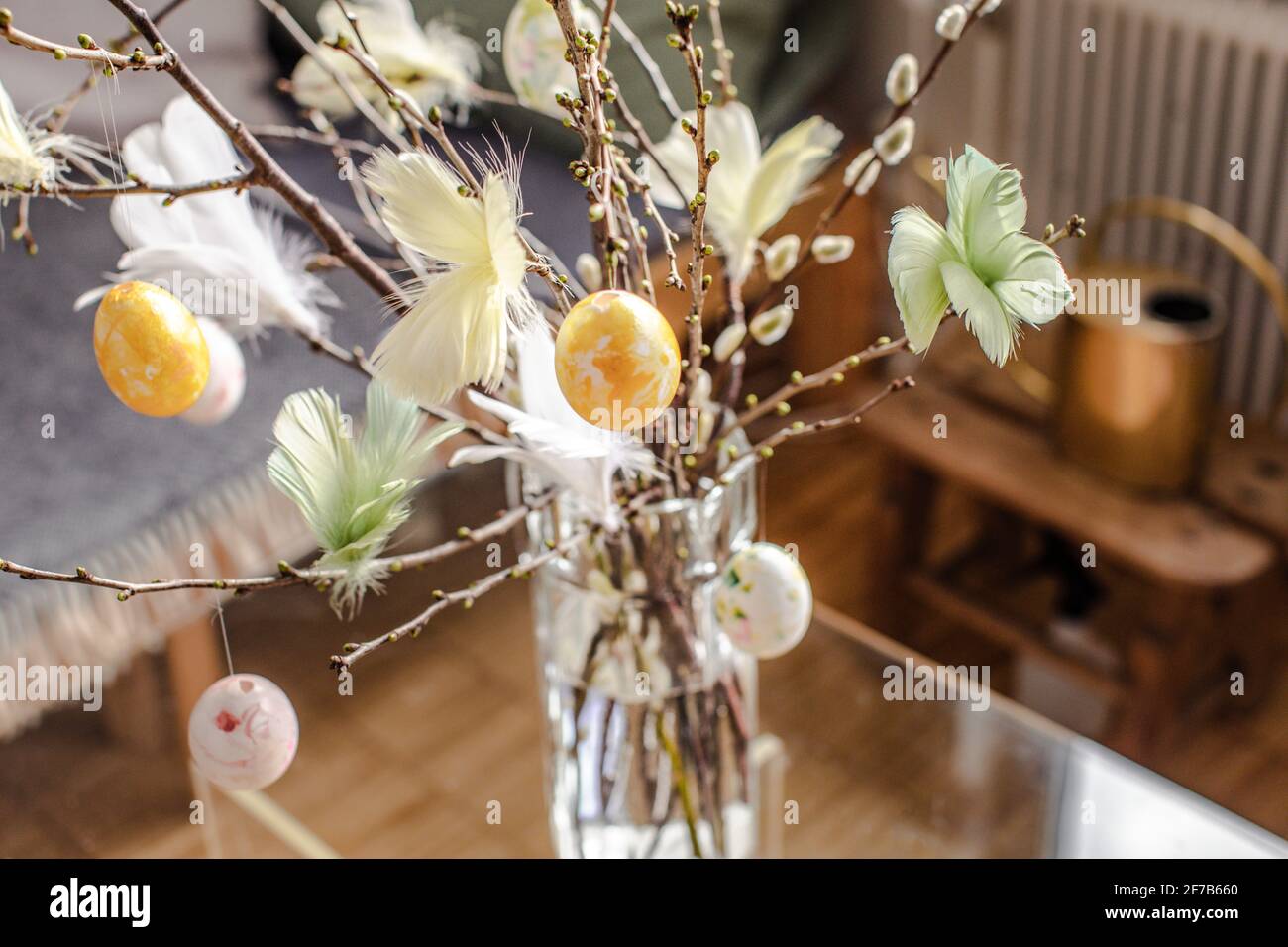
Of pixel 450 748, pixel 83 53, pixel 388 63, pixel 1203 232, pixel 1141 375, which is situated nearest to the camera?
pixel 83 53

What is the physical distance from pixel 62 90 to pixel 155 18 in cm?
149

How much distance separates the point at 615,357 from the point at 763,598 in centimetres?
24

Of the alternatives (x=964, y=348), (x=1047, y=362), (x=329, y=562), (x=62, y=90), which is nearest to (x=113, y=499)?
(x=62, y=90)

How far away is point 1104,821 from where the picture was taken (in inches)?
38.9

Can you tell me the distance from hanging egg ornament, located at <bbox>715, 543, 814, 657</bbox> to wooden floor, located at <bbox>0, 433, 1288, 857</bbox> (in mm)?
197

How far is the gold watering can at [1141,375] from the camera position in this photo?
1.53 meters

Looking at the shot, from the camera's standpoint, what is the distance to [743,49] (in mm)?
1871

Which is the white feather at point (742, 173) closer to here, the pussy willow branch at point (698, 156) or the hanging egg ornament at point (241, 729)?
the pussy willow branch at point (698, 156)

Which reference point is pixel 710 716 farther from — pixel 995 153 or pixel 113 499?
pixel 995 153

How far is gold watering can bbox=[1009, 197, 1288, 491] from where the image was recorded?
5.01 feet

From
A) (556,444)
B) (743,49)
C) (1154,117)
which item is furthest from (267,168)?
(1154,117)

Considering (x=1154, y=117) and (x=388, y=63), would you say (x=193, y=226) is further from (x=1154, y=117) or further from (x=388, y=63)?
(x=1154, y=117)

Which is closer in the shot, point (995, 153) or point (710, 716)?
→ point (710, 716)
